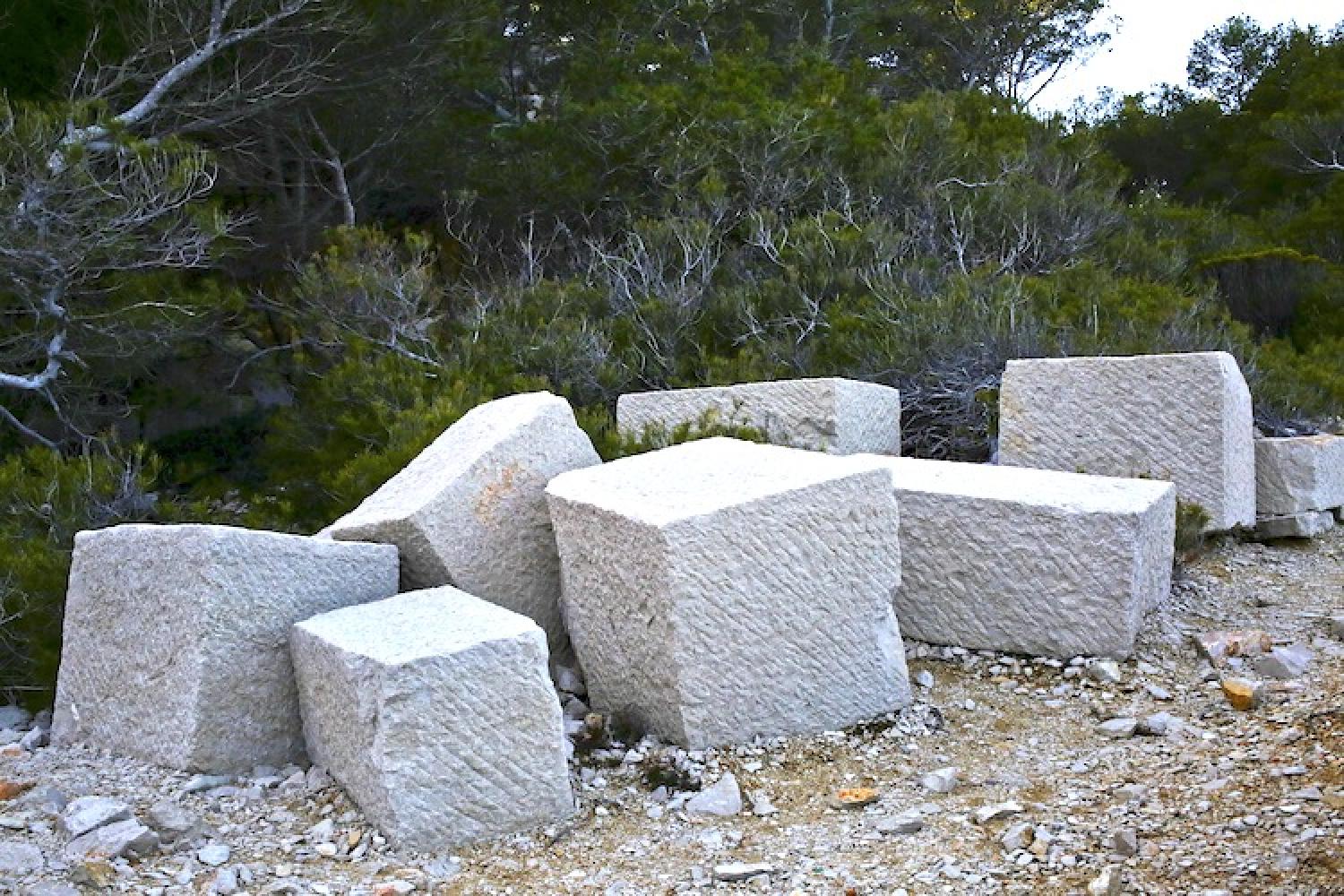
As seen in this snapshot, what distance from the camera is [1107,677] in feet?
11.7

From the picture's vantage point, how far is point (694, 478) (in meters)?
3.44

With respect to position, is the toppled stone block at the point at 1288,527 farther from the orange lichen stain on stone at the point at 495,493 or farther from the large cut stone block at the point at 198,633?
the large cut stone block at the point at 198,633

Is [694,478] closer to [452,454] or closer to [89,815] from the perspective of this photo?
[452,454]

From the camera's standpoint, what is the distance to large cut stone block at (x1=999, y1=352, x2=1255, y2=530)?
15.3ft

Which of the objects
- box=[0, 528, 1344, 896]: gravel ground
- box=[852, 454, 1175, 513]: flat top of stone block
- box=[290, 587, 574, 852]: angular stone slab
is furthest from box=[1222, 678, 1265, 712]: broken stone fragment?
box=[290, 587, 574, 852]: angular stone slab

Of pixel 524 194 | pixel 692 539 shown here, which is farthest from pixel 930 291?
pixel 692 539

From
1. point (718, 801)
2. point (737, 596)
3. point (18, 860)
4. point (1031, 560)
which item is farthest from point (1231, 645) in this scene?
point (18, 860)

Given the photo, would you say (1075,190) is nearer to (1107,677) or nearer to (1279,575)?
(1279,575)

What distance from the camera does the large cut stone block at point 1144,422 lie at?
4.68 m

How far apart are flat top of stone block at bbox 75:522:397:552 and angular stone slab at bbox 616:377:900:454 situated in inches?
83.3

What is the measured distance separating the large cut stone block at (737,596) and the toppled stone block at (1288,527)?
8.13ft

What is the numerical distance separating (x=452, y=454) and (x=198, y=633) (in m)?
1.01

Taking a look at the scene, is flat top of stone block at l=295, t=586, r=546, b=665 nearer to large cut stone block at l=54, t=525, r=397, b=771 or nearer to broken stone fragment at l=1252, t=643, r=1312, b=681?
large cut stone block at l=54, t=525, r=397, b=771

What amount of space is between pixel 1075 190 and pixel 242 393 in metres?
6.64
